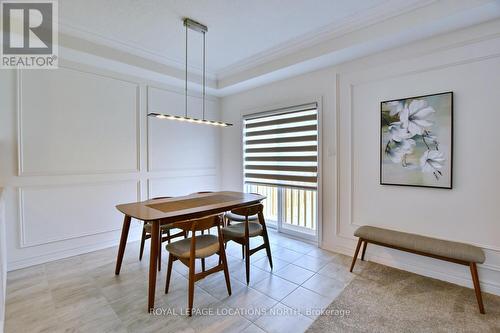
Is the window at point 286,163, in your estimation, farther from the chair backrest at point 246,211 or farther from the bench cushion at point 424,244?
the chair backrest at point 246,211

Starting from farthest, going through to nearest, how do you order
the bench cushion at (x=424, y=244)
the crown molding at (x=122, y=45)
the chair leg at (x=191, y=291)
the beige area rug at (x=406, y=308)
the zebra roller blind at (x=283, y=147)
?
the zebra roller blind at (x=283, y=147) → the crown molding at (x=122, y=45) → the bench cushion at (x=424, y=244) → the chair leg at (x=191, y=291) → the beige area rug at (x=406, y=308)

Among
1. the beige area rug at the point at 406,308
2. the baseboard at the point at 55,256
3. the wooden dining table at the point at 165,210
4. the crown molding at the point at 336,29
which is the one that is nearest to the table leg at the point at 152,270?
the wooden dining table at the point at 165,210

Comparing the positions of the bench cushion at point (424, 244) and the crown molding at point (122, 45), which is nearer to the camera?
the bench cushion at point (424, 244)

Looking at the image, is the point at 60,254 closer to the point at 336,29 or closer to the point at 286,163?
the point at 286,163

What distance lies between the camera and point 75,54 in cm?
308

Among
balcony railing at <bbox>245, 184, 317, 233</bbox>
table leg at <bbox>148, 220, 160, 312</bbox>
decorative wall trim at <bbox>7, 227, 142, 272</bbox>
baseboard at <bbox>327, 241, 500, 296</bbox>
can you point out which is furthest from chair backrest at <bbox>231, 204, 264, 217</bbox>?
decorative wall trim at <bbox>7, 227, 142, 272</bbox>

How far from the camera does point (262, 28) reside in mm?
2943

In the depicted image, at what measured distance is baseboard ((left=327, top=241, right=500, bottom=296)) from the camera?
7.89ft

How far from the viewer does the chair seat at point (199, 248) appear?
2.25 metres

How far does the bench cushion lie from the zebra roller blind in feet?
3.65

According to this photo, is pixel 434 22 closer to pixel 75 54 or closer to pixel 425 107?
pixel 425 107

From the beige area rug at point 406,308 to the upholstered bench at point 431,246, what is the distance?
0.62 feet

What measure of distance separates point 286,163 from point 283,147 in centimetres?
27

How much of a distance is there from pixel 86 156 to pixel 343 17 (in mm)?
3687
